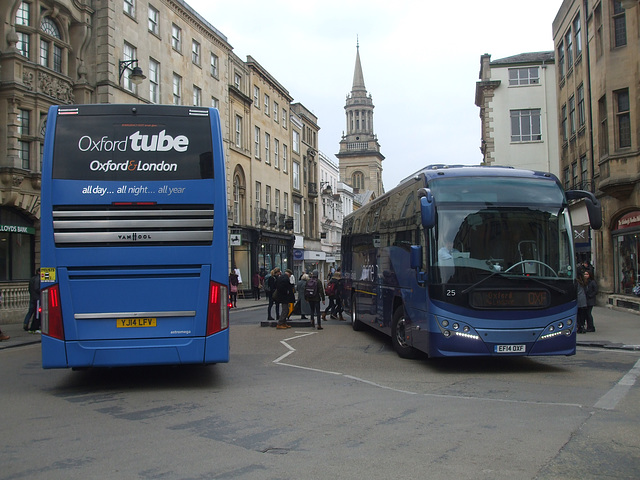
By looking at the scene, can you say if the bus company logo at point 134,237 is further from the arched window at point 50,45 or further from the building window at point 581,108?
the building window at point 581,108

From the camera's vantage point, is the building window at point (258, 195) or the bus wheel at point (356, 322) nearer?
the bus wheel at point (356, 322)

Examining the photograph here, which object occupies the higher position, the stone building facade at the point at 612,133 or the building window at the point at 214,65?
the building window at the point at 214,65

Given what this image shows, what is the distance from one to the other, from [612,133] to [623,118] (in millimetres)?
732

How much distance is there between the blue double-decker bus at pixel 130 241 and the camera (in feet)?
29.0

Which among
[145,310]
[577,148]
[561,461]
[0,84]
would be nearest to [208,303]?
[145,310]

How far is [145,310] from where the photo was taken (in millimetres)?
9039

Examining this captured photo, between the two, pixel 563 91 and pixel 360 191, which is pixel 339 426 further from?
pixel 360 191

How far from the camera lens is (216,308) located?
9.21m

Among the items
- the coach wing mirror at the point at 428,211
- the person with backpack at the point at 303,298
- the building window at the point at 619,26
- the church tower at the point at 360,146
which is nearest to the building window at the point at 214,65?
the person with backpack at the point at 303,298

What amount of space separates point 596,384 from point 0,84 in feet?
67.6

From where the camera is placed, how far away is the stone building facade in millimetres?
23781

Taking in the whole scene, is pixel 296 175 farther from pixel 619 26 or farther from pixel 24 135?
pixel 24 135

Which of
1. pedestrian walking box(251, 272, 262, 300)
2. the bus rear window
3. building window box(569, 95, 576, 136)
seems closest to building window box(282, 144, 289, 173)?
pedestrian walking box(251, 272, 262, 300)

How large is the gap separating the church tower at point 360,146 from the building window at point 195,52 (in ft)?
291
